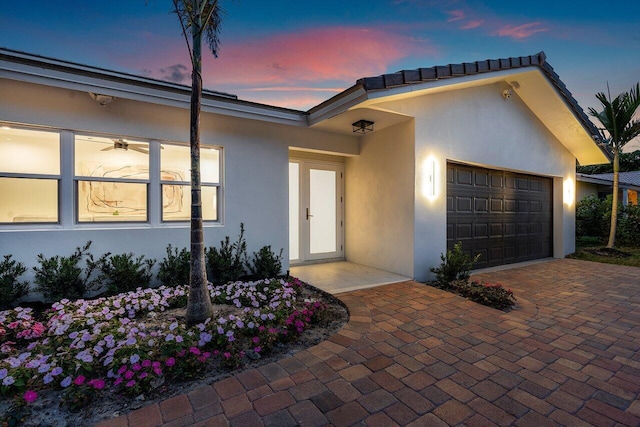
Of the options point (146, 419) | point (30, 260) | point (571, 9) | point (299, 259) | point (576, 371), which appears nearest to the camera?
point (146, 419)

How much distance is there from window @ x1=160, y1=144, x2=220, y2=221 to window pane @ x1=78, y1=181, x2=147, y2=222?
0.34m

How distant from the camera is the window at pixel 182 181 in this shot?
15.5ft

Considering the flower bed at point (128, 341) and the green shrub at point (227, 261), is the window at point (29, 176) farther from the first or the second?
the green shrub at point (227, 261)

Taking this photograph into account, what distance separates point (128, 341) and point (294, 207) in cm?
430

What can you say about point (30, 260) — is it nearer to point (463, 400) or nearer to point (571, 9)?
point (463, 400)

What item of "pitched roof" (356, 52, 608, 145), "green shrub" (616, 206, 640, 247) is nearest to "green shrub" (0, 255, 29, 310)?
"pitched roof" (356, 52, 608, 145)

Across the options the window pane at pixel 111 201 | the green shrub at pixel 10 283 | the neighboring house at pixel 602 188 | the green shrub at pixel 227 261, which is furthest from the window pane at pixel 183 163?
the neighboring house at pixel 602 188

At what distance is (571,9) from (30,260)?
11.9 metres

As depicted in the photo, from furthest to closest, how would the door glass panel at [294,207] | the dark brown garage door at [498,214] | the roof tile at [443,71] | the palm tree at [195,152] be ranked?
the door glass panel at [294,207] < the dark brown garage door at [498,214] < the roof tile at [443,71] < the palm tree at [195,152]

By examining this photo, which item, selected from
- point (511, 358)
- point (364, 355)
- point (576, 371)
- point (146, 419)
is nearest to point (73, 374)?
point (146, 419)

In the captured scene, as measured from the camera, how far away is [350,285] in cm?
491

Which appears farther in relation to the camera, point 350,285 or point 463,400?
point 350,285

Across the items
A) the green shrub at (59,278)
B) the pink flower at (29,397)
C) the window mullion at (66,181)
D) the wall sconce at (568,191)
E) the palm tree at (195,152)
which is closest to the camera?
the pink flower at (29,397)

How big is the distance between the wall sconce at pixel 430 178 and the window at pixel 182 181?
3771mm
